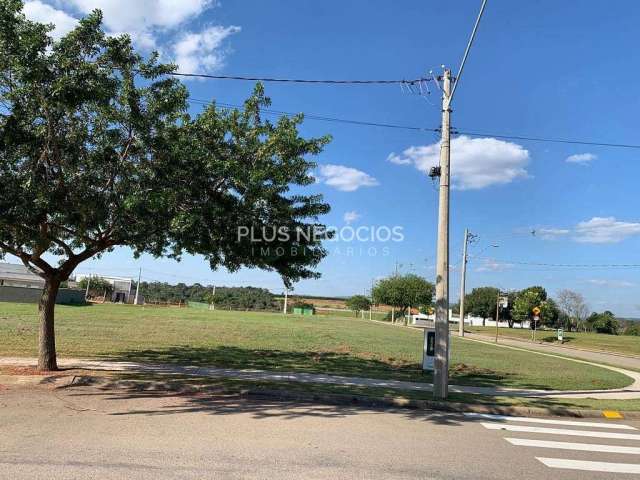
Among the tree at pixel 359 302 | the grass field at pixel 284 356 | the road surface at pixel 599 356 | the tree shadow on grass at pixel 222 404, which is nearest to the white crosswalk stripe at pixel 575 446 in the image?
the tree shadow on grass at pixel 222 404

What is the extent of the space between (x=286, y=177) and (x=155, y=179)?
9.65ft

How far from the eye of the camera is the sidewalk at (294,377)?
13.9 m

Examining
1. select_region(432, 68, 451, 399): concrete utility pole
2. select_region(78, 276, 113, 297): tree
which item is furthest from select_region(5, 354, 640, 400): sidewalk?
select_region(78, 276, 113, 297): tree

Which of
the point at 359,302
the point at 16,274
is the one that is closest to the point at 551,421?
the point at 16,274

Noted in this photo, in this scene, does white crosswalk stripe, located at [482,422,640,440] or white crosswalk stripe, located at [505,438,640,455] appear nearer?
white crosswalk stripe, located at [505,438,640,455]

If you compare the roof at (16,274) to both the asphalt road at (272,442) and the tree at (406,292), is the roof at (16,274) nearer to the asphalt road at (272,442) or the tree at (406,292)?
the tree at (406,292)

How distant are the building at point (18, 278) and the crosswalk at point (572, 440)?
7562cm

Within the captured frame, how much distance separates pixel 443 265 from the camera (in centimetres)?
1273

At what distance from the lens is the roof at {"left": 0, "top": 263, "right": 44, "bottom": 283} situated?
77.1 metres

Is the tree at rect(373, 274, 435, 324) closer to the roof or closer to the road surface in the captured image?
the road surface

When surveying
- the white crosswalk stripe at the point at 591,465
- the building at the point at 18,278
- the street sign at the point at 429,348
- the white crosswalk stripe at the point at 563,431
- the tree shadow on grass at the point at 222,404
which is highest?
the building at the point at 18,278

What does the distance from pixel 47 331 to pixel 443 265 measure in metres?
9.83

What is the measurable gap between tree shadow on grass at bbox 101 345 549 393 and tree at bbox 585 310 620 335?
107936mm

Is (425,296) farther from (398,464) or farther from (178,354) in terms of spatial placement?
(398,464)
